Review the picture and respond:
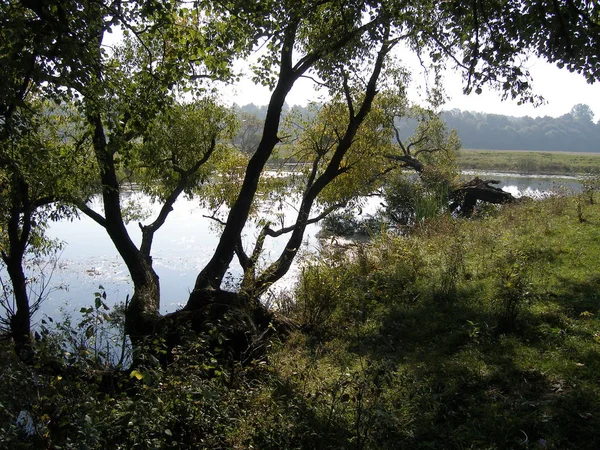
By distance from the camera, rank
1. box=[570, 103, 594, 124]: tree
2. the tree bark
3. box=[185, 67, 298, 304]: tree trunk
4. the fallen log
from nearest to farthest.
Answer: the tree bark
box=[185, 67, 298, 304]: tree trunk
the fallen log
box=[570, 103, 594, 124]: tree

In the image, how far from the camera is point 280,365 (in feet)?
17.4

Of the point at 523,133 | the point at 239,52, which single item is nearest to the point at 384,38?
the point at 239,52

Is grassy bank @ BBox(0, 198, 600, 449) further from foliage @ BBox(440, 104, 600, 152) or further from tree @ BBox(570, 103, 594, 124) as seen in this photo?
tree @ BBox(570, 103, 594, 124)

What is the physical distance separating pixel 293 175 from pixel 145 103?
28.9ft

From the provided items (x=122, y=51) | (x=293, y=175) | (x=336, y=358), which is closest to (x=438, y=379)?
(x=336, y=358)

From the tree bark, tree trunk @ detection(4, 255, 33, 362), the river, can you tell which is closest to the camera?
the tree bark

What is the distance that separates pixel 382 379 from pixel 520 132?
127743mm

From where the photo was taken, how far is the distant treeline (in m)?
110

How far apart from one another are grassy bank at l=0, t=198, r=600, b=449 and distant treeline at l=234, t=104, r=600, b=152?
9792 centimetres

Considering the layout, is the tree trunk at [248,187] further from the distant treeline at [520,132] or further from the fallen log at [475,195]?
the distant treeline at [520,132]

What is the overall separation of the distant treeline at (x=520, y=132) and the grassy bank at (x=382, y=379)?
9792 centimetres

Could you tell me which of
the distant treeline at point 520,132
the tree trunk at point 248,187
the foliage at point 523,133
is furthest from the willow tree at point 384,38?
the foliage at point 523,133

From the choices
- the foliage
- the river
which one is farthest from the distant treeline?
the river

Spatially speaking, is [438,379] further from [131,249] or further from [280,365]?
[131,249]
